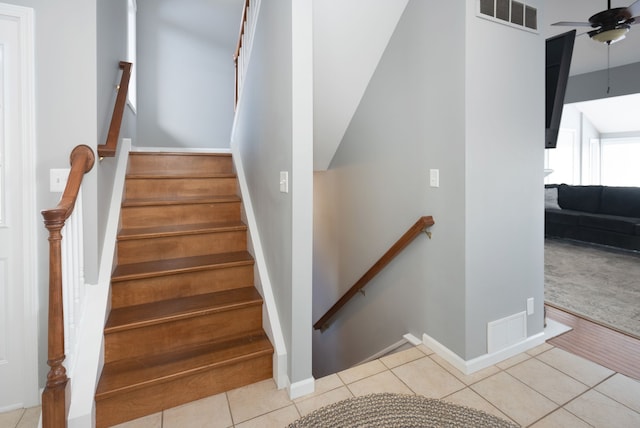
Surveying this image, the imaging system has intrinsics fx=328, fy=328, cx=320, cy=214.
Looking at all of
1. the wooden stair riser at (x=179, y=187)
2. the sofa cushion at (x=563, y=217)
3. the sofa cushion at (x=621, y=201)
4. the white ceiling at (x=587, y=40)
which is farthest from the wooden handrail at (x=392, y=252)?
the sofa cushion at (x=621, y=201)

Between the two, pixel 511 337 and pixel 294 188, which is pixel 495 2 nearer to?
pixel 294 188

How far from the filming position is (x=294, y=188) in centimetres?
183

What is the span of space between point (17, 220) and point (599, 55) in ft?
25.2

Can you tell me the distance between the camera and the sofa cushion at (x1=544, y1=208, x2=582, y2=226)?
5504 millimetres

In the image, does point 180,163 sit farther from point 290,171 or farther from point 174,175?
point 290,171

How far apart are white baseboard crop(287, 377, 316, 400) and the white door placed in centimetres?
137

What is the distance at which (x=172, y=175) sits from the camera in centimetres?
290

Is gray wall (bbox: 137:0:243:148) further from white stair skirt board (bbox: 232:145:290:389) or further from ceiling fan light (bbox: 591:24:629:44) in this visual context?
ceiling fan light (bbox: 591:24:629:44)

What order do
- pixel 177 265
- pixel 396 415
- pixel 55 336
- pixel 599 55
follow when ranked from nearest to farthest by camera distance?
1. pixel 55 336
2. pixel 396 415
3. pixel 177 265
4. pixel 599 55

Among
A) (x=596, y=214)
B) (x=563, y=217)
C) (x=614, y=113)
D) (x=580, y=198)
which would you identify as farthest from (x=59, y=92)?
(x=614, y=113)

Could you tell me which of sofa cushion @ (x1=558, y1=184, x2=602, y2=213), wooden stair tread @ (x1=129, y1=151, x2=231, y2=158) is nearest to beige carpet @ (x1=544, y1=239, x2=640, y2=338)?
sofa cushion @ (x1=558, y1=184, x2=602, y2=213)

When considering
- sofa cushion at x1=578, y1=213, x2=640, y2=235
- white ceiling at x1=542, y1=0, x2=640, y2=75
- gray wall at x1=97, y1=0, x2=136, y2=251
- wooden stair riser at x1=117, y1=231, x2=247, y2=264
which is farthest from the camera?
sofa cushion at x1=578, y1=213, x2=640, y2=235

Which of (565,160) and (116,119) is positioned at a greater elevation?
(565,160)

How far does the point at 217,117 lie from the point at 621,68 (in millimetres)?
7081
